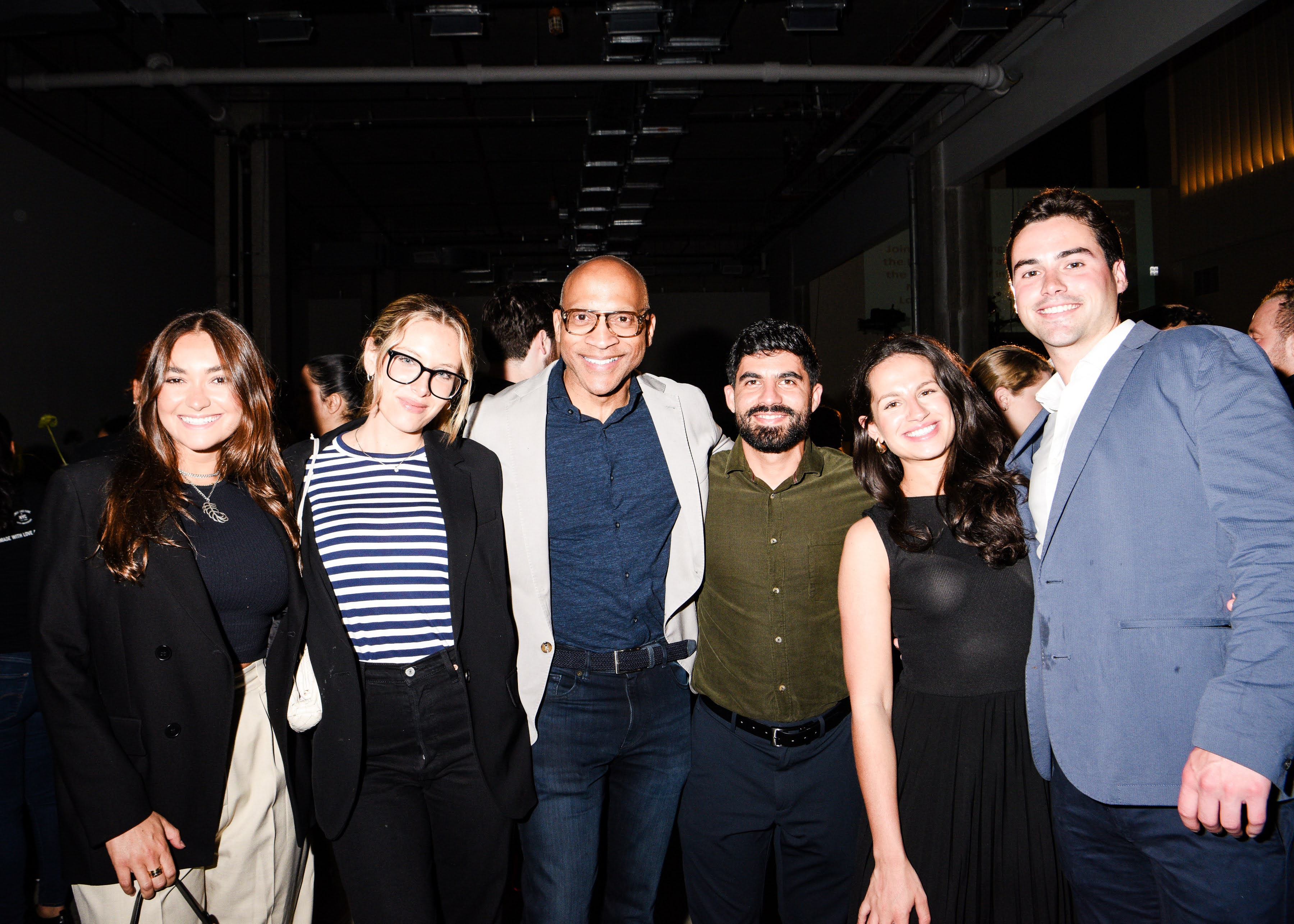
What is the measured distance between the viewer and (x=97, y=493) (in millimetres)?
1796

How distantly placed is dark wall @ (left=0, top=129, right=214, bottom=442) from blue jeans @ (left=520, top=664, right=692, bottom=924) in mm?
6608

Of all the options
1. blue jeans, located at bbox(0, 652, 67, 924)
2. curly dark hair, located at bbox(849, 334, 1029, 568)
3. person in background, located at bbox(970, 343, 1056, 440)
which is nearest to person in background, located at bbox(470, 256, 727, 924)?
curly dark hair, located at bbox(849, 334, 1029, 568)

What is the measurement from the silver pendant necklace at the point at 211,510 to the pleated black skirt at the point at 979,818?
1.62 metres

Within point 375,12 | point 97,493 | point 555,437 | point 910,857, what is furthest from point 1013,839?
point 375,12

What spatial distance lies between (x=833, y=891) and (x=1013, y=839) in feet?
1.81

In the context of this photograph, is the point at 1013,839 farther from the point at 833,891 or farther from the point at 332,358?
the point at 332,358

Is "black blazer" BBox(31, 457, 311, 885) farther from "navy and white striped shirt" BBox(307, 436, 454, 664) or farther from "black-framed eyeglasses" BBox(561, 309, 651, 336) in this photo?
"black-framed eyeglasses" BBox(561, 309, 651, 336)

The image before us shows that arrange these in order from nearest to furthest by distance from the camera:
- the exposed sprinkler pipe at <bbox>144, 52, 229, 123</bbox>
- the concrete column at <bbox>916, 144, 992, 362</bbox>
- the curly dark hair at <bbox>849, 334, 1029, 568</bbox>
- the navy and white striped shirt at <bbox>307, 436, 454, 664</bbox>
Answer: the curly dark hair at <bbox>849, 334, 1029, 568</bbox> < the navy and white striped shirt at <bbox>307, 436, 454, 664</bbox> < the exposed sprinkler pipe at <bbox>144, 52, 229, 123</bbox> < the concrete column at <bbox>916, 144, 992, 362</bbox>

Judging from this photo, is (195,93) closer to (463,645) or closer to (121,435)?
(121,435)

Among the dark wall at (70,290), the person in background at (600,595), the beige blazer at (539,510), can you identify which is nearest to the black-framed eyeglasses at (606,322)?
the person in background at (600,595)

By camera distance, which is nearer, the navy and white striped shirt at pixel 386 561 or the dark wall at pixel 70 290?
the navy and white striped shirt at pixel 386 561

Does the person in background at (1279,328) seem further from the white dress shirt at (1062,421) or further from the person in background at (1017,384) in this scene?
the white dress shirt at (1062,421)

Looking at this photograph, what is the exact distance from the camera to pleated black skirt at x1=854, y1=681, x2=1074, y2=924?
173 centimetres

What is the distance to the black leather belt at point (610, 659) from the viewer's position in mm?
2143
